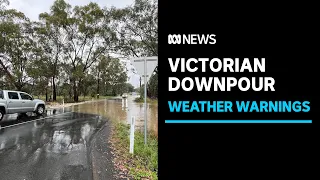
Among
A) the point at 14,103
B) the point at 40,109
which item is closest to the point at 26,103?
the point at 14,103

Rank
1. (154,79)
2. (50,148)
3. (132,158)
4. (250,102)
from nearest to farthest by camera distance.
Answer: (250,102) < (132,158) < (50,148) < (154,79)

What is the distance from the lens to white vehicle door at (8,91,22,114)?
1211cm

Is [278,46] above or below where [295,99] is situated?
above

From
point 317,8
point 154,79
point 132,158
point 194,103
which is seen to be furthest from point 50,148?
point 154,79

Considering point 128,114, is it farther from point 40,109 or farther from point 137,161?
point 137,161

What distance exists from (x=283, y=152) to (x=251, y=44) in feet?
4.07

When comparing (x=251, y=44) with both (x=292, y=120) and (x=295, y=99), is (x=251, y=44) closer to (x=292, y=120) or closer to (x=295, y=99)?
(x=295, y=99)

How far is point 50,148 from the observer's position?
6.55 meters

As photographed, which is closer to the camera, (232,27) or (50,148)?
(232,27)

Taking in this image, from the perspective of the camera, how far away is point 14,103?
40.7 feet

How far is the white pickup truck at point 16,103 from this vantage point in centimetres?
1170

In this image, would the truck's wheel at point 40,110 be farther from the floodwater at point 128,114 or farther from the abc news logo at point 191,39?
the abc news logo at point 191,39

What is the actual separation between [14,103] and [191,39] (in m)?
13.1

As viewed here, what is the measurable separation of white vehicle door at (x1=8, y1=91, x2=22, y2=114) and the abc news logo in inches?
499
